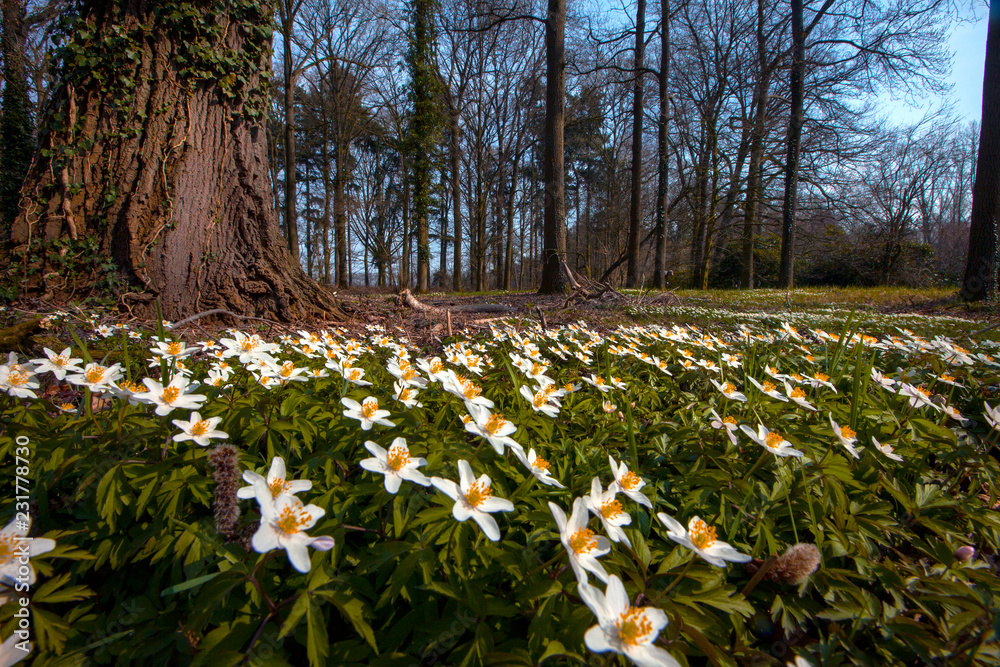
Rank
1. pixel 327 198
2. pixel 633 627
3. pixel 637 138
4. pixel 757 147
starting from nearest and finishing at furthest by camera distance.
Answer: pixel 633 627
pixel 637 138
pixel 757 147
pixel 327 198

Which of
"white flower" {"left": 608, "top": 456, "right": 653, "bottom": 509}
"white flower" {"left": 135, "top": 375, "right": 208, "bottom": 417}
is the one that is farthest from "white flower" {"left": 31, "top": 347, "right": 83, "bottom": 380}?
"white flower" {"left": 608, "top": 456, "right": 653, "bottom": 509}

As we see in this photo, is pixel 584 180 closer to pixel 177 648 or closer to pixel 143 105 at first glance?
pixel 143 105

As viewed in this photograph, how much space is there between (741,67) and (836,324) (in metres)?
13.3

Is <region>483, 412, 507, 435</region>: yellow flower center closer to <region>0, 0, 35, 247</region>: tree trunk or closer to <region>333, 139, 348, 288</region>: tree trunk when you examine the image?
<region>0, 0, 35, 247</region>: tree trunk

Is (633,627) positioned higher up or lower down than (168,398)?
lower down

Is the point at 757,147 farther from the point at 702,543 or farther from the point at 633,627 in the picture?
the point at 633,627

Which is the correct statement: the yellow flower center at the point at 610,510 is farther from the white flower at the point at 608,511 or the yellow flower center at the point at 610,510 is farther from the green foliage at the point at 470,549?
the green foliage at the point at 470,549

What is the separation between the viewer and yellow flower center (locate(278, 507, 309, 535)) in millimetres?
795

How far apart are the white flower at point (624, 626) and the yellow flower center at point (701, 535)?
9.2 inches

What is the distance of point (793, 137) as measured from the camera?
13.6 meters

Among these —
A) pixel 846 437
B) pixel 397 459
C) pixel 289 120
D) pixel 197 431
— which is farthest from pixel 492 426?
pixel 289 120

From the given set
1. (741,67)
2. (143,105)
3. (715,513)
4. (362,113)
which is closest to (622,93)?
(741,67)

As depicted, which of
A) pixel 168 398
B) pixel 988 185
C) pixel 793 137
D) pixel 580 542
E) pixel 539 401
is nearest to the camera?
pixel 580 542

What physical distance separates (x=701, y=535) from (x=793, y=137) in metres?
17.1
